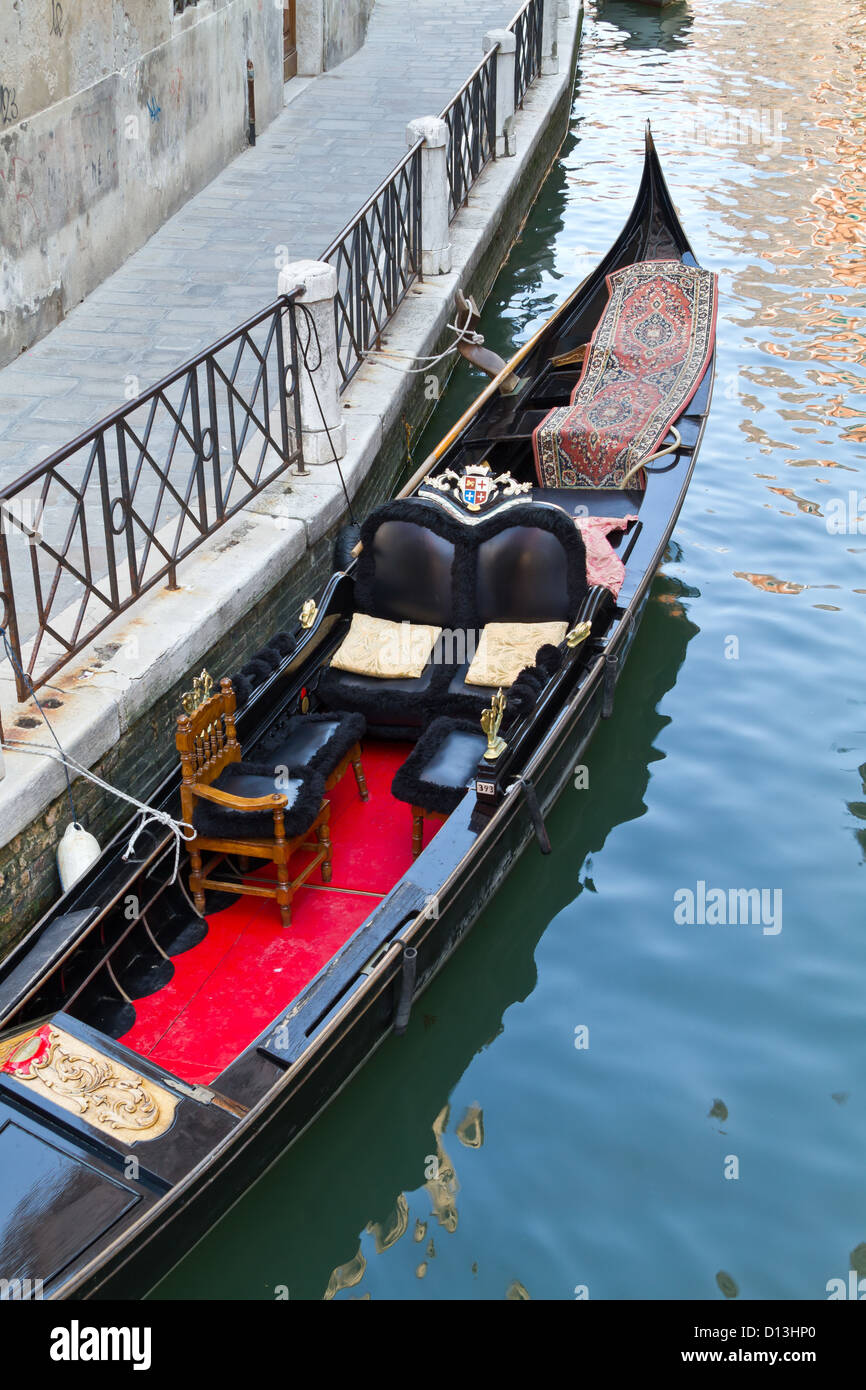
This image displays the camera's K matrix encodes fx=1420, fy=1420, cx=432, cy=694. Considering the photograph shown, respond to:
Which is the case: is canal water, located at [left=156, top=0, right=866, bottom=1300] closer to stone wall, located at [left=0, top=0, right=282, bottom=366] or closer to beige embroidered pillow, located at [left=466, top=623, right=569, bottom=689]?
beige embroidered pillow, located at [left=466, top=623, right=569, bottom=689]

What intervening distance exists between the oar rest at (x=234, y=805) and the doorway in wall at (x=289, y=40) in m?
8.99

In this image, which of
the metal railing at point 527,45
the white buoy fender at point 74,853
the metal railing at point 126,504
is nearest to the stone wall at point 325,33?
the metal railing at point 527,45

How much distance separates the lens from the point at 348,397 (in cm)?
684

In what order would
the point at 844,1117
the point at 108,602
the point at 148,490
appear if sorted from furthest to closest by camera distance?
the point at 148,490 < the point at 108,602 < the point at 844,1117

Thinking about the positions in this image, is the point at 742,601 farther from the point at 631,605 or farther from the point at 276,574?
the point at 276,574

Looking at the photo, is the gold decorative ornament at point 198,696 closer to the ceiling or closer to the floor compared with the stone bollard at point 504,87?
closer to the floor

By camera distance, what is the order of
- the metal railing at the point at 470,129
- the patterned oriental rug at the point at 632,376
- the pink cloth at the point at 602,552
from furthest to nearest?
the metal railing at the point at 470,129, the patterned oriental rug at the point at 632,376, the pink cloth at the point at 602,552

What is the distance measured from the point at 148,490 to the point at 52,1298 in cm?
362

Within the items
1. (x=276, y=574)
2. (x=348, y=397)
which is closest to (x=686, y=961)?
(x=276, y=574)

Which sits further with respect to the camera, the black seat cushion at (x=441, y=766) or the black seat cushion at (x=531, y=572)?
the black seat cushion at (x=531, y=572)

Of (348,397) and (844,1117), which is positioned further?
(348,397)

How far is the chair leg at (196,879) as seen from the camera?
4.21 m

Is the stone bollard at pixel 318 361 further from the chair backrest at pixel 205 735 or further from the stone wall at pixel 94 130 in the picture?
the chair backrest at pixel 205 735

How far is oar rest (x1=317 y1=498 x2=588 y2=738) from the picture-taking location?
4930 mm
